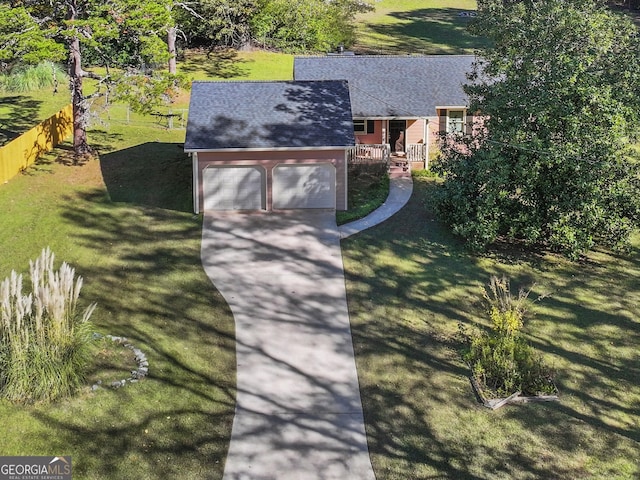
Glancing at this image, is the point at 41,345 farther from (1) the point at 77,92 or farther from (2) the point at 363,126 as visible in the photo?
(2) the point at 363,126

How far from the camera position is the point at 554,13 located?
2456 centimetres

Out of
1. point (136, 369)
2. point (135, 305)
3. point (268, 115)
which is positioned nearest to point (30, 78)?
point (268, 115)

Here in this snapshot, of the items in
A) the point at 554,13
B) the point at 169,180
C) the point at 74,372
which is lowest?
the point at 74,372

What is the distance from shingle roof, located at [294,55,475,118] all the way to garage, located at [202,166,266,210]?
659 cm

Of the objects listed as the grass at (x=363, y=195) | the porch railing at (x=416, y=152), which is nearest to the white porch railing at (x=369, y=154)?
the grass at (x=363, y=195)

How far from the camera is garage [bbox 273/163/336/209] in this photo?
26.3 metres

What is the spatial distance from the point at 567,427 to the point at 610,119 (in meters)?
10.2

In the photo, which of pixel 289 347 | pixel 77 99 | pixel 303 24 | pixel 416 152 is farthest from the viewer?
pixel 303 24

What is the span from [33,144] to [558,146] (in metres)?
21.0

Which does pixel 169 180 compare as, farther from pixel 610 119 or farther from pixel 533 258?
pixel 610 119

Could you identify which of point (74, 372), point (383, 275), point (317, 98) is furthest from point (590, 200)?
point (74, 372)

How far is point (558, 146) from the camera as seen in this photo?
22.2 metres

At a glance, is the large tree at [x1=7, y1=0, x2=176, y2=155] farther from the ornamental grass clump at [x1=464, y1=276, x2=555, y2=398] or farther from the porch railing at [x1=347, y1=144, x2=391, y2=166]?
the ornamental grass clump at [x1=464, y1=276, x2=555, y2=398]

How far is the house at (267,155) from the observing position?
2577 cm
